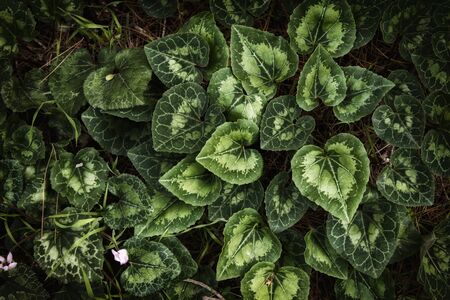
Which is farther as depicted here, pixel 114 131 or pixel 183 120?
pixel 114 131

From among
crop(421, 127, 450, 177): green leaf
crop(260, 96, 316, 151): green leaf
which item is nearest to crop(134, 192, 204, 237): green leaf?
crop(260, 96, 316, 151): green leaf

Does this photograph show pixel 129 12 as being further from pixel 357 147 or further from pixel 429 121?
pixel 429 121

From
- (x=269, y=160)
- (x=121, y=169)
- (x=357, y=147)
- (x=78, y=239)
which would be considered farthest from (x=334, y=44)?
(x=78, y=239)

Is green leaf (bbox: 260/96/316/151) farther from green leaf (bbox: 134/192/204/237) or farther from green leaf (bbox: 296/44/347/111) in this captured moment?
green leaf (bbox: 134/192/204/237)

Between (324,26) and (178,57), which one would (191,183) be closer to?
(178,57)

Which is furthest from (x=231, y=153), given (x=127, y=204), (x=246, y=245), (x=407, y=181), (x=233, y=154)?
(x=407, y=181)

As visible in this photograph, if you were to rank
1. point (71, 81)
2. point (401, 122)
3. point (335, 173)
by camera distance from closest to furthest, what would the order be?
point (335, 173)
point (401, 122)
point (71, 81)

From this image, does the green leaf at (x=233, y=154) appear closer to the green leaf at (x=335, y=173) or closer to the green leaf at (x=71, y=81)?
the green leaf at (x=335, y=173)
